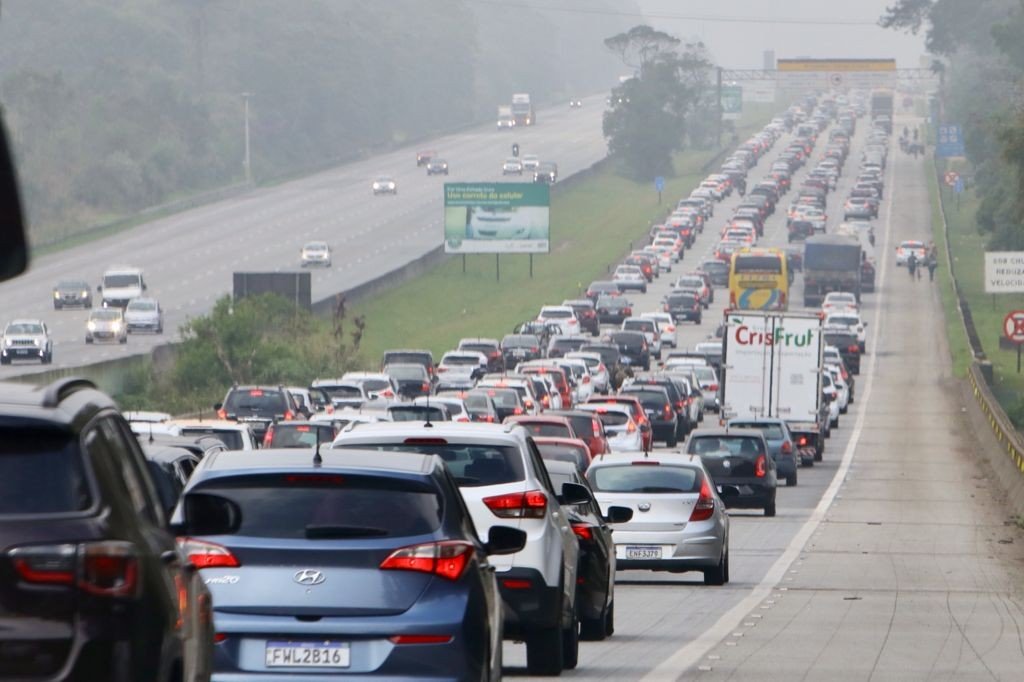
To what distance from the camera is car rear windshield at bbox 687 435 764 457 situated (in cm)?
3312

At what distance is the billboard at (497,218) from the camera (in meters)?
95.6

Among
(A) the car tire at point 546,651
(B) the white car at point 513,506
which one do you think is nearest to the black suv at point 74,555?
(B) the white car at point 513,506

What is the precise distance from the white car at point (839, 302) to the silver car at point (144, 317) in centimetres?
2709

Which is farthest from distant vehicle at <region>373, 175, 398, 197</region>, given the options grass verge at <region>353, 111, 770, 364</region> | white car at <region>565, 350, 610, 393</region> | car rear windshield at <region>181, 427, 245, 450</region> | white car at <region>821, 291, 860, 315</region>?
car rear windshield at <region>181, 427, 245, 450</region>

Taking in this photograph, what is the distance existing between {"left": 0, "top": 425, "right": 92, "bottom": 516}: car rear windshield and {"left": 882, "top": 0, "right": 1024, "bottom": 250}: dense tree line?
3242 inches

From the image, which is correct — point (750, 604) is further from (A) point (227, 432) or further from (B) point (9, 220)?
(B) point (9, 220)

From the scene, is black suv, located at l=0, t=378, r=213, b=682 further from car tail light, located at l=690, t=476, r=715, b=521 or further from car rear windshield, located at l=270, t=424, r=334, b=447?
car rear windshield, located at l=270, t=424, r=334, b=447

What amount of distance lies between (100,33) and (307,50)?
19471 millimetres

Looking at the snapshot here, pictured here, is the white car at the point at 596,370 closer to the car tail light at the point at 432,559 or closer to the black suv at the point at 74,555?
the car tail light at the point at 432,559

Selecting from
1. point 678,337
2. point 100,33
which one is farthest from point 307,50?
point 678,337

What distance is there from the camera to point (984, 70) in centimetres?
15700

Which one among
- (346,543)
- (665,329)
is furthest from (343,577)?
(665,329)

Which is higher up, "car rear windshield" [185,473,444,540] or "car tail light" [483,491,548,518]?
"car rear windshield" [185,473,444,540]

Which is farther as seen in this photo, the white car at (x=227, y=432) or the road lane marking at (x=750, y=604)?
the white car at (x=227, y=432)
